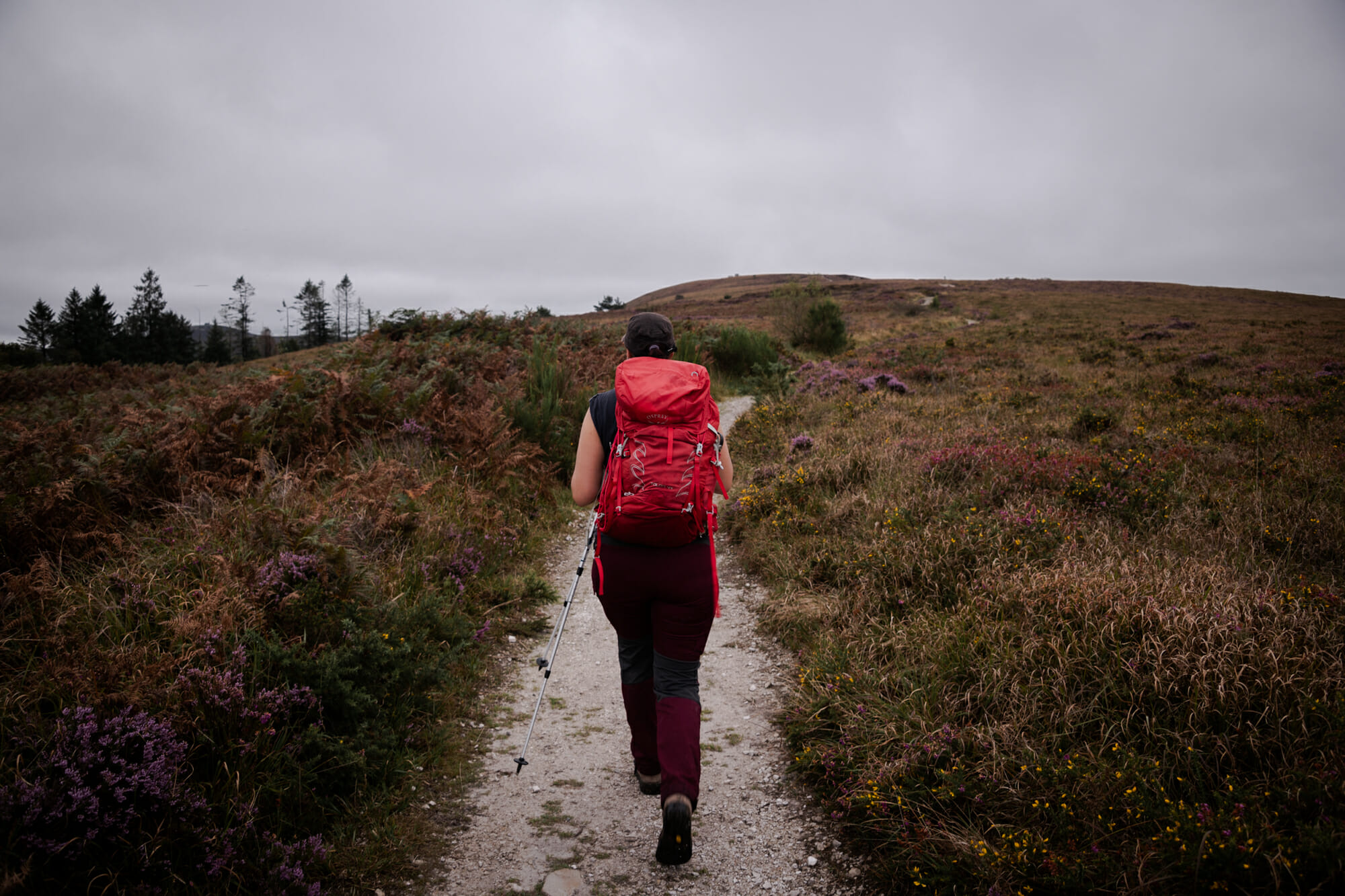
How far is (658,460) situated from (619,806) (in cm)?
211

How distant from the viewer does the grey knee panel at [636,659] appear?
10.5 feet

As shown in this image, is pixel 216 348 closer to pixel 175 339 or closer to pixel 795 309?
pixel 175 339

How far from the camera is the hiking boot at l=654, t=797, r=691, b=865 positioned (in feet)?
9.52

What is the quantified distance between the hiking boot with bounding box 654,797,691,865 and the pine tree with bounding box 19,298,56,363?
262 ft

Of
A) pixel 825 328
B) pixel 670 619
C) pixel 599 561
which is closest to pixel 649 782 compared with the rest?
pixel 670 619

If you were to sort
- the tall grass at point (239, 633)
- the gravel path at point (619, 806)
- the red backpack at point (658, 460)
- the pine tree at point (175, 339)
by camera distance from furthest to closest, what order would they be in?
1. the pine tree at point (175, 339)
2. the gravel path at point (619, 806)
3. the red backpack at point (658, 460)
4. the tall grass at point (239, 633)

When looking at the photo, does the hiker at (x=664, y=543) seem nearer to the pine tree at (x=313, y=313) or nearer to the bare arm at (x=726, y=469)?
the bare arm at (x=726, y=469)

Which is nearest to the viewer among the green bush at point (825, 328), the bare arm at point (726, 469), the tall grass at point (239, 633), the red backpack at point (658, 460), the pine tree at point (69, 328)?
the tall grass at point (239, 633)

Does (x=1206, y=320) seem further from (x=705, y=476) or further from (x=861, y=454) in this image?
(x=705, y=476)

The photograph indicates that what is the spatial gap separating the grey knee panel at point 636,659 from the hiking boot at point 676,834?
590 mm

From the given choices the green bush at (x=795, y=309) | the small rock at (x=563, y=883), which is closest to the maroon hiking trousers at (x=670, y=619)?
the small rock at (x=563, y=883)

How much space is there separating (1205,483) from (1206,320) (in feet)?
100

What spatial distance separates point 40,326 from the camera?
62.3 meters

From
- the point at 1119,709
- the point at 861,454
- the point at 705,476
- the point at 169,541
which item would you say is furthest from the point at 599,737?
the point at 861,454
